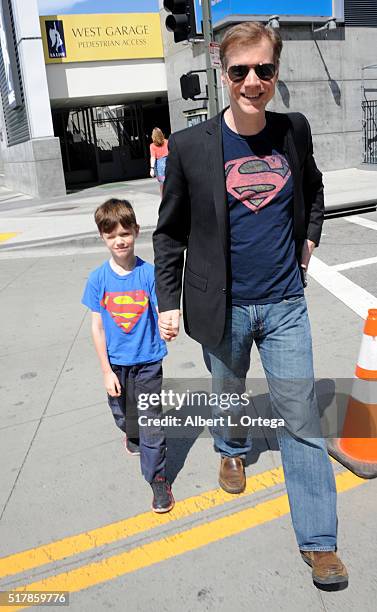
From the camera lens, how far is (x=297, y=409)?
235 centimetres

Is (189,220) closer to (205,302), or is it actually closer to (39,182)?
(205,302)

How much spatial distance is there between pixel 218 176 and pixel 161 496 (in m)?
1.59

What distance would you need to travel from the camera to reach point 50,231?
11.7 metres

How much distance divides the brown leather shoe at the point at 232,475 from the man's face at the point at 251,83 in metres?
1.75

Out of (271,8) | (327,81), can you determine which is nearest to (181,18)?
(271,8)

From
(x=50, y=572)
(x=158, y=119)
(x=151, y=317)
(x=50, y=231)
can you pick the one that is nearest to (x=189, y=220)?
(x=151, y=317)

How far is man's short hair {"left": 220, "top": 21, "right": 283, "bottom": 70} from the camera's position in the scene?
7.09 feet

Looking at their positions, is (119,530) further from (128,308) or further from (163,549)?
(128,308)

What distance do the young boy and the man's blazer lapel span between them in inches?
26.2

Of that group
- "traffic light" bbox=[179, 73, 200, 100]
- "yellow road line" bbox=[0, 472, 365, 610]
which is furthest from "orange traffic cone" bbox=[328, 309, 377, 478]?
"traffic light" bbox=[179, 73, 200, 100]

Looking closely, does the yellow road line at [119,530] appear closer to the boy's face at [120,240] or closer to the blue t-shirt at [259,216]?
the blue t-shirt at [259,216]

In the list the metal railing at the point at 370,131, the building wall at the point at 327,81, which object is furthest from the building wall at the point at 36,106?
the metal railing at the point at 370,131

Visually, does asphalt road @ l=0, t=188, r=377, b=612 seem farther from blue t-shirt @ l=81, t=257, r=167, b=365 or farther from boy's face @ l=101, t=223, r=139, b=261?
boy's face @ l=101, t=223, r=139, b=261

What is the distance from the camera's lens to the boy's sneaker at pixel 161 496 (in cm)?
283
